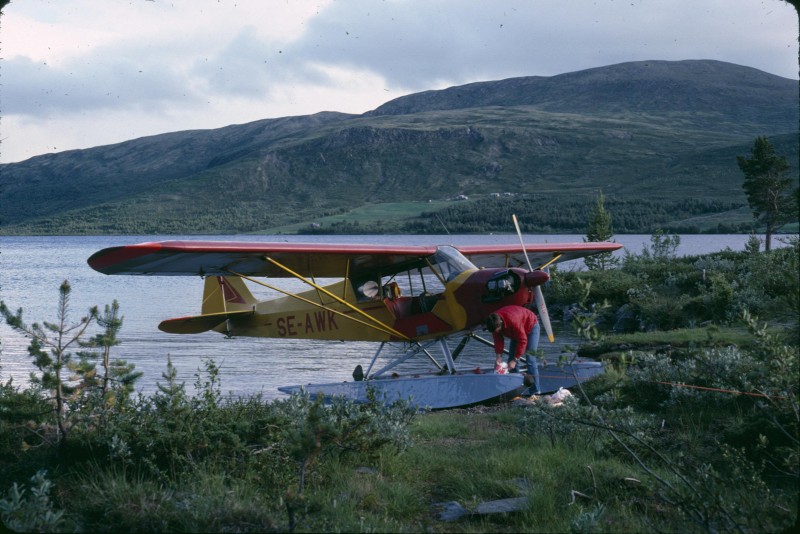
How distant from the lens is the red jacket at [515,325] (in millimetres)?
9953

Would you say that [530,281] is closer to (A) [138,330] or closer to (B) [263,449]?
(B) [263,449]

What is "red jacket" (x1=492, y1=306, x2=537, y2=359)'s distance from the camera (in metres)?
9.95

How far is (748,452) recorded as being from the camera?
588 cm

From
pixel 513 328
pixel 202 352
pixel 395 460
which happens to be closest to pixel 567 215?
pixel 202 352

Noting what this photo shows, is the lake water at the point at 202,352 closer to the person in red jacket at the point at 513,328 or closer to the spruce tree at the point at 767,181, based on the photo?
the person in red jacket at the point at 513,328

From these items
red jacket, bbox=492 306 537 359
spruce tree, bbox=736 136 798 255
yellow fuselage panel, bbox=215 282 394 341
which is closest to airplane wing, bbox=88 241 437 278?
yellow fuselage panel, bbox=215 282 394 341

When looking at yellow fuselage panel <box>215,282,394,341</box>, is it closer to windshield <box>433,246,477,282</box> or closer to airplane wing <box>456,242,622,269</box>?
windshield <box>433,246,477,282</box>

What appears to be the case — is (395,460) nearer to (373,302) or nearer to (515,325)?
(515,325)

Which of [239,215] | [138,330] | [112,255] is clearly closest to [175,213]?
[239,215]

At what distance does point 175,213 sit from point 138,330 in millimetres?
140955

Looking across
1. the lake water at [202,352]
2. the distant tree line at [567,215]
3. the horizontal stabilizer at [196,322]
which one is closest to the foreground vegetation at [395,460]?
the lake water at [202,352]

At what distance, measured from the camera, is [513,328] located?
32.8 ft

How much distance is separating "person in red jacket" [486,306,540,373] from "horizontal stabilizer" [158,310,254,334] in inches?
214

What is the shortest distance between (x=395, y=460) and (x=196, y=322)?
8.34 metres
